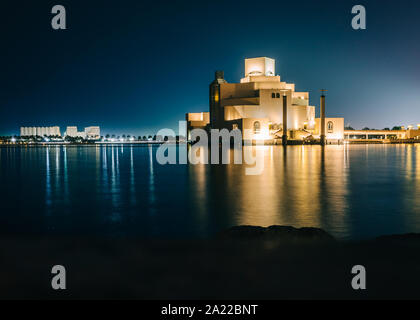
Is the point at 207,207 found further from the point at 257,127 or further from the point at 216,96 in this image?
the point at 216,96

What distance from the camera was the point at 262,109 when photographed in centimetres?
9619

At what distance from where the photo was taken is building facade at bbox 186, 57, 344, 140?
90875 millimetres

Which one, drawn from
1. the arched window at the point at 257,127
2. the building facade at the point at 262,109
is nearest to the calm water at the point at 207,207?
the arched window at the point at 257,127

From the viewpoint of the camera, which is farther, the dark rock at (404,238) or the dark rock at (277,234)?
the dark rock at (277,234)

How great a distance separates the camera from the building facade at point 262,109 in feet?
298

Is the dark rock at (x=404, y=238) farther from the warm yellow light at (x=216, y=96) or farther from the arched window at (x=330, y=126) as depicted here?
the arched window at (x=330, y=126)

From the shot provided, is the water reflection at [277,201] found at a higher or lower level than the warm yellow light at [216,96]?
lower

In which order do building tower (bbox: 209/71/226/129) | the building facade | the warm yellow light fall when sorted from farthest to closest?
the warm yellow light
building tower (bbox: 209/71/226/129)
the building facade

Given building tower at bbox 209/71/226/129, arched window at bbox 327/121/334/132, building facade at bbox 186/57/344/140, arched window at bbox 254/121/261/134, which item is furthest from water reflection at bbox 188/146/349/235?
arched window at bbox 327/121/334/132

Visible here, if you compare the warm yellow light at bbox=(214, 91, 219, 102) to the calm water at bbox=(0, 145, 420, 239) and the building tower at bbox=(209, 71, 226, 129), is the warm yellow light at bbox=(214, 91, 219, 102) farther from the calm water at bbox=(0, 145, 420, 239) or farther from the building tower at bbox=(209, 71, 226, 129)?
the calm water at bbox=(0, 145, 420, 239)

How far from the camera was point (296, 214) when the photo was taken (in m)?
10.8

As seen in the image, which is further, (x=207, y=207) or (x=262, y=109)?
(x=262, y=109)

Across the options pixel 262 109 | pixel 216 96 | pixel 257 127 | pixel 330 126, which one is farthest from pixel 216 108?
pixel 330 126
